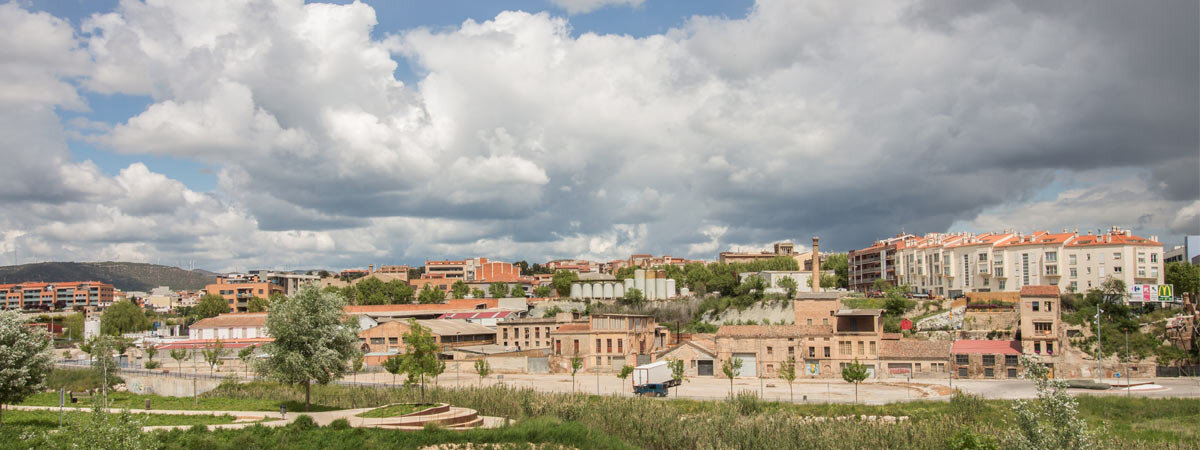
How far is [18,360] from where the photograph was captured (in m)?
30.1

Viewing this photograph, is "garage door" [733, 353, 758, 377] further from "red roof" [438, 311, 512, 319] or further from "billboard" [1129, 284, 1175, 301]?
"billboard" [1129, 284, 1175, 301]

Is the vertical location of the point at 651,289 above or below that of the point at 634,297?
above

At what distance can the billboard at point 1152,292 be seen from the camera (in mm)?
66938

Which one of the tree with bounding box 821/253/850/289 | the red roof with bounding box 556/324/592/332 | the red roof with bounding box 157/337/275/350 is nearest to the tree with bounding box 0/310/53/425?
the red roof with bounding box 556/324/592/332

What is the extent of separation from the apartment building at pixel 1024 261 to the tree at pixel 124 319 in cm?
10276

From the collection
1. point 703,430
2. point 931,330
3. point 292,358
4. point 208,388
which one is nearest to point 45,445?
point 292,358

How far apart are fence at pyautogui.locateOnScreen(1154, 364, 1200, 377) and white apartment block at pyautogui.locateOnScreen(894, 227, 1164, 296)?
1728 cm

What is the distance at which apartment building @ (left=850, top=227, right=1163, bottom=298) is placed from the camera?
73.4 metres

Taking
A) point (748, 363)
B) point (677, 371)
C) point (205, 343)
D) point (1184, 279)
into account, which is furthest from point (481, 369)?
point (1184, 279)

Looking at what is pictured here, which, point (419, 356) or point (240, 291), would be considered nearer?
point (419, 356)

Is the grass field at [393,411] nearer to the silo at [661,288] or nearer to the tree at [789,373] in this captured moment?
the tree at [789,373]

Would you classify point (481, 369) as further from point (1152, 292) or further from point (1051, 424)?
point (1152, 292)

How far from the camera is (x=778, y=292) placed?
89812 mm

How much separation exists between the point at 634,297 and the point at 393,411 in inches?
2536
